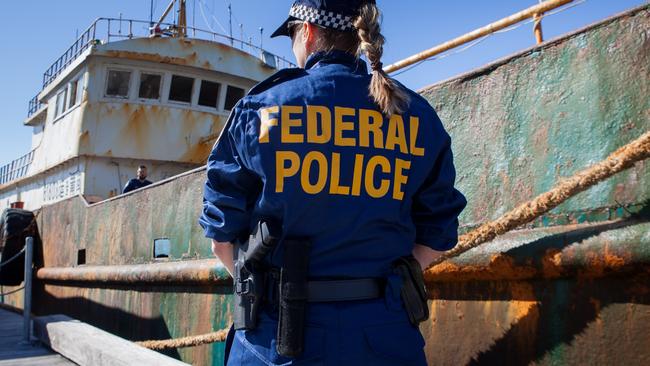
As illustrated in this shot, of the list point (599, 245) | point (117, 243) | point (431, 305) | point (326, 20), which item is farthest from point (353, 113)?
point (117, 243)

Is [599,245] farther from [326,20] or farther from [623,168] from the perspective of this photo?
[326,20]

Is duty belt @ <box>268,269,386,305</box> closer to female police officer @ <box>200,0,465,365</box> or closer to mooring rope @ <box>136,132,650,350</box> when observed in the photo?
female police officer @ <box>200,0,465,365</box>

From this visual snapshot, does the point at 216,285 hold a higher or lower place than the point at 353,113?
lower

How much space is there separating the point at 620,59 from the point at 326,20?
98 centimetres

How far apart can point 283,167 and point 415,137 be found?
32 cm

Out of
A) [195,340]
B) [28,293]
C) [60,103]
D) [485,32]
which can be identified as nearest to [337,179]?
[485,32]

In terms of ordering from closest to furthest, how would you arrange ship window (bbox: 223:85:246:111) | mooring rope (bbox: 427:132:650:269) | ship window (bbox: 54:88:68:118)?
mooring rope (bbox: 427:132:650:269), ship window (bbox: 223:85:246:111), ship window (bbox: 54:88:68:118)

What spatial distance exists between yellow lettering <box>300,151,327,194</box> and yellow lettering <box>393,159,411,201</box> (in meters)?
0.17

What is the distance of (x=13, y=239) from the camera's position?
Answer: 314 inches

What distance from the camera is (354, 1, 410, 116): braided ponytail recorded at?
130cm

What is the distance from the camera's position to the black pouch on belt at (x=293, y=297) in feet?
3.86

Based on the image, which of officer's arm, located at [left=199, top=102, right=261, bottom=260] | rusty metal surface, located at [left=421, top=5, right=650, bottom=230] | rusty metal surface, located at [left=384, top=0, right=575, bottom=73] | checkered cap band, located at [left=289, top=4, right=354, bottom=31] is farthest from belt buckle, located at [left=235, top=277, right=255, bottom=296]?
rusty metal surface, located at [left=384, top=0, right=575, bottom=73]

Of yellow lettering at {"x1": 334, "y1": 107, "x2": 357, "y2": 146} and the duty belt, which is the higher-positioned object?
yellow lettering at {"x1": 334, "y1": 107, "x2": 357, "y2": 146}

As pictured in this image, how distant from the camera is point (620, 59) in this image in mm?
1782
